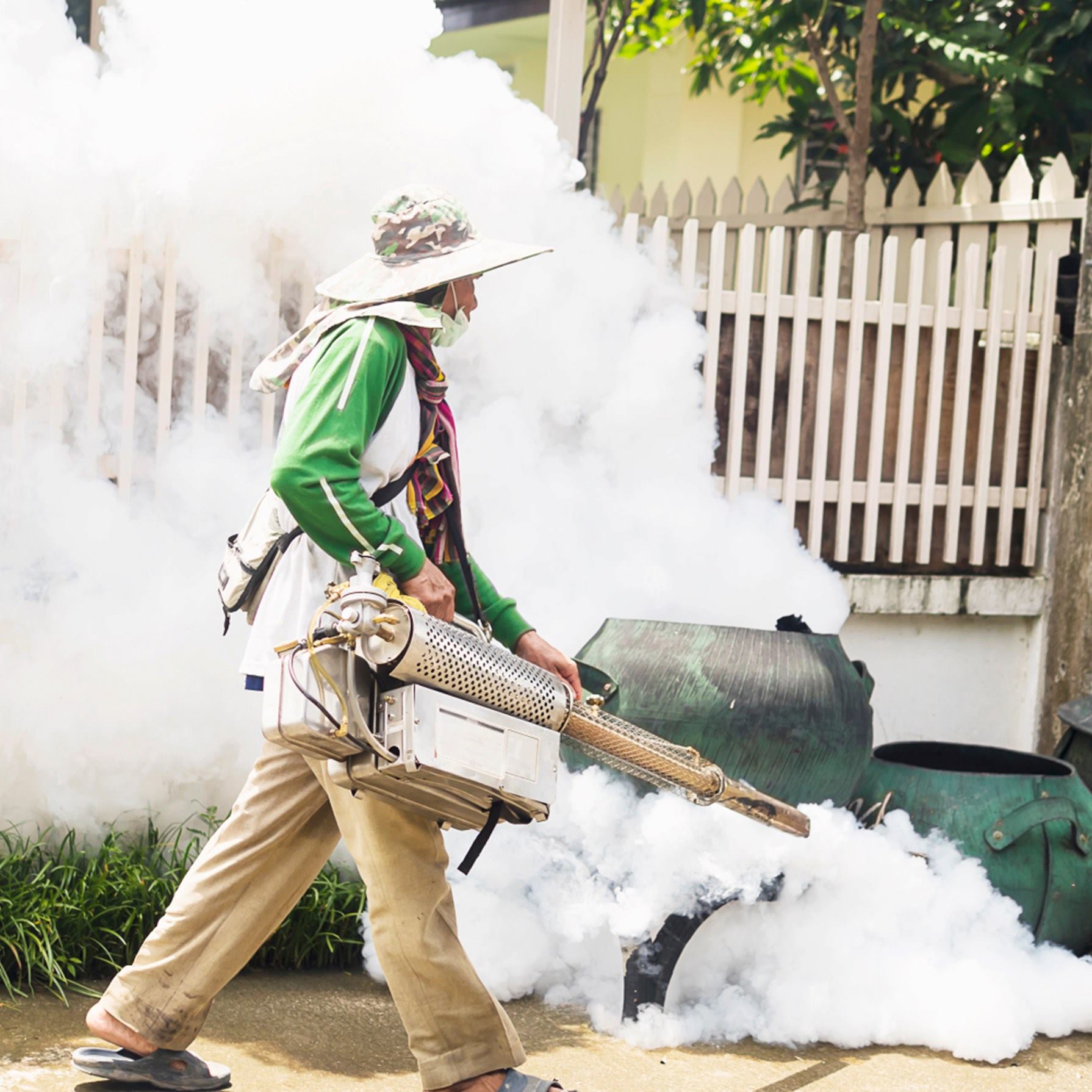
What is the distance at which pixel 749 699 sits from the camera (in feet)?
13.1

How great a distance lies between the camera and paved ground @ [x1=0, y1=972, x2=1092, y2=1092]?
3512mm

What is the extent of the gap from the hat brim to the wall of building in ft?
9.30

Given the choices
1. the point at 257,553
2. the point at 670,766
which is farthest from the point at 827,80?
the point at 257,553

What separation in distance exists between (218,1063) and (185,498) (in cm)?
171

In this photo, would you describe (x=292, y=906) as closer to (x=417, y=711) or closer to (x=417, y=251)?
(x=417, y=711)

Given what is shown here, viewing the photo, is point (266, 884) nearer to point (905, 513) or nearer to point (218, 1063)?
point (218, 1063)

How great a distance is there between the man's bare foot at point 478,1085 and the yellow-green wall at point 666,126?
29.0 feet

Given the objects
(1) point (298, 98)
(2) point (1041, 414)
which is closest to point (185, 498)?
(1) point (298, 98)

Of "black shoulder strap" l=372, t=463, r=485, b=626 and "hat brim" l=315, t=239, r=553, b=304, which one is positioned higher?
"hat brim" l=315, t=239, r=553, b=304

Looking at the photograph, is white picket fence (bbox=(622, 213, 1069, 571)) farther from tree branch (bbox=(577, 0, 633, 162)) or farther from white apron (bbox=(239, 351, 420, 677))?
tree branch (bbox=(577, 0, 633, 162))

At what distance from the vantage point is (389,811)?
2.97m

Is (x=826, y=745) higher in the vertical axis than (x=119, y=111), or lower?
lower

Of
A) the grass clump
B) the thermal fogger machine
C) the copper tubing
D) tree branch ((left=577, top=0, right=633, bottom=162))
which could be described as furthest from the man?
tree branch ((left=577, top=0, right=633, bottom=162))

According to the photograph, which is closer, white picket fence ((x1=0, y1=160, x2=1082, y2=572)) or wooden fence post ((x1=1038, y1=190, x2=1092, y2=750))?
white picket fence ((x1=0, y1=160, x2=1082, y2=572))
